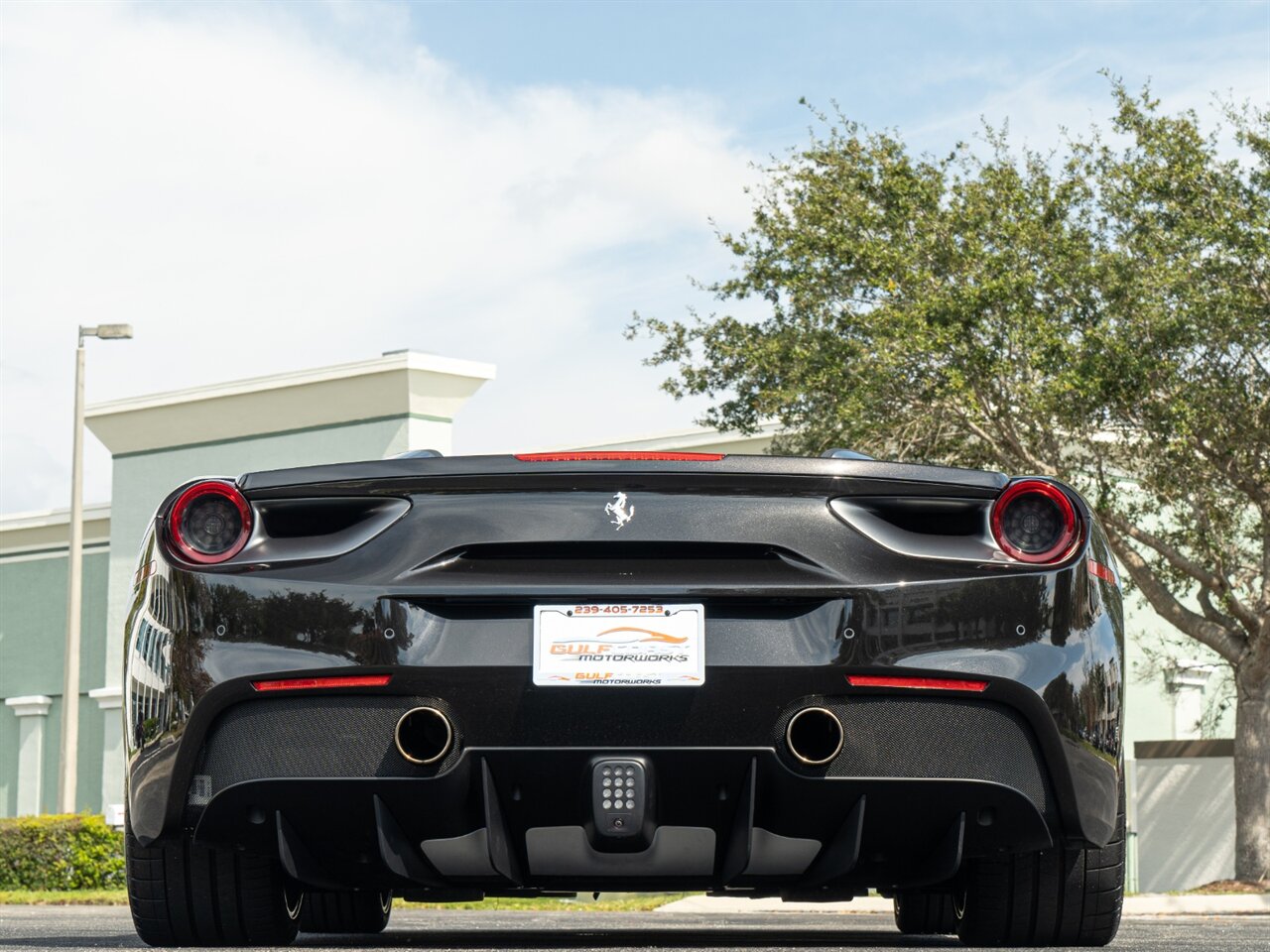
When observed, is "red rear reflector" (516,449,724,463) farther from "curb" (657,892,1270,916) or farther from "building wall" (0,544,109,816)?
"building wall" (0,544,109,816)

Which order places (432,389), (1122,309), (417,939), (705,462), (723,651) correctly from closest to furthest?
1. (723,651)
2. (705,462)
3. (417,939)
4. (1122,309)
5. (432,389)

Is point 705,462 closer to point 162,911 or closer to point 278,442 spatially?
point 162,911

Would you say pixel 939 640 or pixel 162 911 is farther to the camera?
pixel 162 911

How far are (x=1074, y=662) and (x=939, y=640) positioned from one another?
325 mm

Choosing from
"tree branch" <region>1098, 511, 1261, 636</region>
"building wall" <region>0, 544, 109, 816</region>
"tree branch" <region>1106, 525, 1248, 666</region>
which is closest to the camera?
"tree branch" <region>1098, 511, 1261, 636</region>

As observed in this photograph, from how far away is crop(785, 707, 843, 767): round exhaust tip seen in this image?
3.91m

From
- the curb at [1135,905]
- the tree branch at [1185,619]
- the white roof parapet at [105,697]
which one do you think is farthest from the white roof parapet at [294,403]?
the curb at [1135,905]

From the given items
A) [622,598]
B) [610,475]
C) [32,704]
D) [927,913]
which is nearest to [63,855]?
[32,704]

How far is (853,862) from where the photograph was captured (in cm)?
405

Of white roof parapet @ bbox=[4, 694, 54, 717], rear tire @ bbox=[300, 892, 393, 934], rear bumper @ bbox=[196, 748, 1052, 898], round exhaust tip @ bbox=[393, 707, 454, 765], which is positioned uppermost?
round exhaust tip @ bbox=[393, 707, 454, 765]

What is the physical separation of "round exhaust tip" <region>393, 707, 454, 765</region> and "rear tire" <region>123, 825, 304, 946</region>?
1.95 ft

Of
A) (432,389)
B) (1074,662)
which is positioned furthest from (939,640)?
(432,389)

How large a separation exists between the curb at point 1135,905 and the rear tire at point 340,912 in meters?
9.45

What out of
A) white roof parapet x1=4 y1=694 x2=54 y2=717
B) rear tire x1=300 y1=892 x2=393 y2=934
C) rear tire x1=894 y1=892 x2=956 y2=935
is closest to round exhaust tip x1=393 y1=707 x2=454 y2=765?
rear tire x1=300 y1=892 x2=393 y2=934
